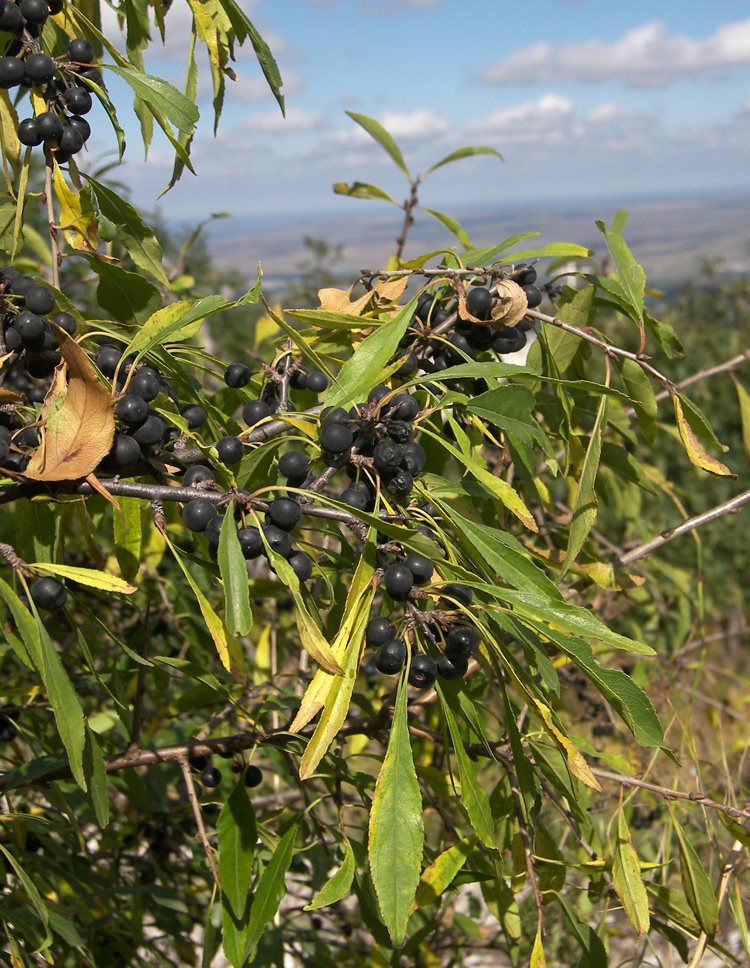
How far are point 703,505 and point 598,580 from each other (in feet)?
22.8

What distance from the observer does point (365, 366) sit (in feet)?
3.11

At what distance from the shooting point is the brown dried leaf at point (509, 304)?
3.77 feet

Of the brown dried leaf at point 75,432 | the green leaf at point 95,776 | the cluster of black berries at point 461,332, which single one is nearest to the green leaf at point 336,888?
the green leaf at point 95,776

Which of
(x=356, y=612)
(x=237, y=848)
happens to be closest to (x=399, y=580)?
(x=356, y=612)

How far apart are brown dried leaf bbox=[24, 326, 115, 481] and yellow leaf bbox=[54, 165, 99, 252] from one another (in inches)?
16.0

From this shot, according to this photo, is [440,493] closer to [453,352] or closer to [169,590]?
[453,352]

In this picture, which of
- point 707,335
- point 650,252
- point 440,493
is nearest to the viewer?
point 440,493

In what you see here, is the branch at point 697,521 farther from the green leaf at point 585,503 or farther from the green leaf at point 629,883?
the green leaf at point 629,883

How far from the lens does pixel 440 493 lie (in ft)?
3.37

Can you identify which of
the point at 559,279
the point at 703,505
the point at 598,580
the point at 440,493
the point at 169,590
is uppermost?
the point at 559,279

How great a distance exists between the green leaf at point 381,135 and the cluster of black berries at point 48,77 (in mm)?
634

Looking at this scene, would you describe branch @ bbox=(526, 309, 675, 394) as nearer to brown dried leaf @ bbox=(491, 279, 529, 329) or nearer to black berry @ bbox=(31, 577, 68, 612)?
brown dried leaf @ bbox=(491, 279, 529, 329)

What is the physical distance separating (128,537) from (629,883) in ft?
2.97

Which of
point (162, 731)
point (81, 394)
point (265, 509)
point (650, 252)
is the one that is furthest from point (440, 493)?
point (650, 252)
